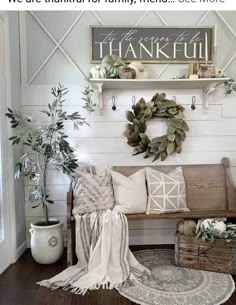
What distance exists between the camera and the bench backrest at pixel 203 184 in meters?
2.70

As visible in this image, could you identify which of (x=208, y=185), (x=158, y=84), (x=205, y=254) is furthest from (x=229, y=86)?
(x=205, y=254)

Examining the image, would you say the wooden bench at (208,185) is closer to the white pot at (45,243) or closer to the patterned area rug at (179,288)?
the patterned area rug at (179,288)

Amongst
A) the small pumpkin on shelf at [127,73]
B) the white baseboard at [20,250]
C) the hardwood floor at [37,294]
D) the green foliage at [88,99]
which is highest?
the small pumpkin on shelf at [127,73]

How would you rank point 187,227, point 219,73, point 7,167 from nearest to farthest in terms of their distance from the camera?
1. point 187,227
2. point 7,167
3. point 219,73

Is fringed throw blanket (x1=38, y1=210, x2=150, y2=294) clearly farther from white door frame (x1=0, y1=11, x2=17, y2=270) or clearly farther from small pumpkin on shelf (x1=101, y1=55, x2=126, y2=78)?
small pumpkin on shelf (x1=101, y1=55, x2=126, y2=78)

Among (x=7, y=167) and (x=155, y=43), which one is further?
(x=155, y=43)

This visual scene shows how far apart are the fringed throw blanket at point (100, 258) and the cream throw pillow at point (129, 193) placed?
0.13 meters

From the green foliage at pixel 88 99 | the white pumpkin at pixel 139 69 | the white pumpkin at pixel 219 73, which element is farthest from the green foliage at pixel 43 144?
the white pumpkin at pixel 219 73

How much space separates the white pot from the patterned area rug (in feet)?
2.32

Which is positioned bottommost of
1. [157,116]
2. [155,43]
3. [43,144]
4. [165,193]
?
[165,193]

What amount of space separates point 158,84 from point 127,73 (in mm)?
333

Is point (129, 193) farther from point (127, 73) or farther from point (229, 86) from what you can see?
point (229, 86)

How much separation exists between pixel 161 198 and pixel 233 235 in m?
0.62

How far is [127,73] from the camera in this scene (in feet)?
8.24
